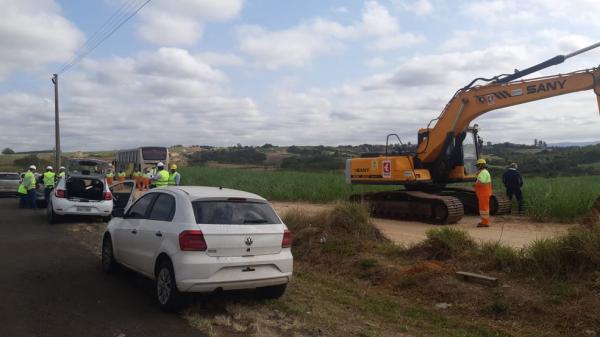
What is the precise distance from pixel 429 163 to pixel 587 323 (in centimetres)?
1131

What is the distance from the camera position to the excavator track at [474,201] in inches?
651

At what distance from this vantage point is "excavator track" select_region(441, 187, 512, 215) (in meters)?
16.5

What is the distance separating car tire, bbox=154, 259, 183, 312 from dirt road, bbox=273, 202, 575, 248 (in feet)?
19.3

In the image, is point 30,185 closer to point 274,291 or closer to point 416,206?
point 416,206

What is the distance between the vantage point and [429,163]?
666 inches

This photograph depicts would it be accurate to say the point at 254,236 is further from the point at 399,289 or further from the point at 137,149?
the point at 137,149

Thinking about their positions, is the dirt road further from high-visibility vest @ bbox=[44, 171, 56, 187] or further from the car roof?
high-visibility vest @ bbox=[44, 171, 56, 187]

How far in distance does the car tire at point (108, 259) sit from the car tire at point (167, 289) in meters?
2.10

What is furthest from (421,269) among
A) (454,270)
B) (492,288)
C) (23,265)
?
(23,265)

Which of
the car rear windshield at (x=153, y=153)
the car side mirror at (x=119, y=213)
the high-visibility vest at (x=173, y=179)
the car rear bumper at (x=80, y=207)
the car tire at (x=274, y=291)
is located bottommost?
the car tire at (x=274, y=291)

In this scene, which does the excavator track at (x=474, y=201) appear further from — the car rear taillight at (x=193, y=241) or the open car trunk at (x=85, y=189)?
the car rear taillight at (x=193, y=241)

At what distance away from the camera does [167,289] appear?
6457mm

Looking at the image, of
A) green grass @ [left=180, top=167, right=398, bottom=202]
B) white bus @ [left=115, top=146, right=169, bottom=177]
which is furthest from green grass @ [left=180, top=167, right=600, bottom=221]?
white bus @ [left=115, top=146, right=169, bottom=177]

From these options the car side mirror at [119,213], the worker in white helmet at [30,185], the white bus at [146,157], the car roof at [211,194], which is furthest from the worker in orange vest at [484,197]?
the white bus at [146,157]
